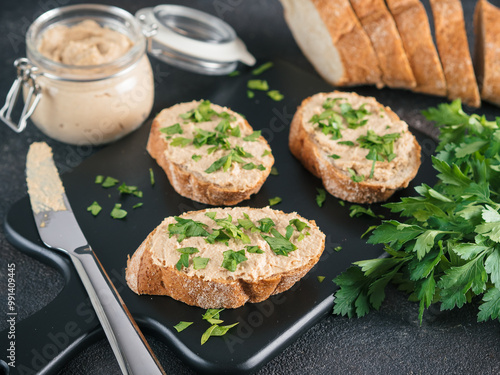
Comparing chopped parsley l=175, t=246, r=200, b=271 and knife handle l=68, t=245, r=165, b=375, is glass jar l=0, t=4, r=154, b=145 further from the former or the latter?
chopped parsley l=175, t=246, r=200, b=271

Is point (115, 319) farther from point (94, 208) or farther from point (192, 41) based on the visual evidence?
point (192, 41)

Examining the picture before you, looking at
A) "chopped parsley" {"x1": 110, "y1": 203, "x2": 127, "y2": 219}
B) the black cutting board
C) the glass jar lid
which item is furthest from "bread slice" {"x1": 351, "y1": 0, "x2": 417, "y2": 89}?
Answer: "chopped parsley" {"x1": 110, "y1": 203, "x2": 127, "y2": 219}

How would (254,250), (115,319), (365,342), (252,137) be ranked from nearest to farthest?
1. (115,319)
2. (254,250)
3. (365,342)
4. (252,137)

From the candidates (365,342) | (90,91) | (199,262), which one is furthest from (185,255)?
(90,91)

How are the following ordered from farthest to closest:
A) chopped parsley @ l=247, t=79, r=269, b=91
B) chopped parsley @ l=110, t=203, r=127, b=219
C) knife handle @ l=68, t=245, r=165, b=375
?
1. chopped parsley @ l=247, t=79, r=269, b=91
2. chopped parsley @ l=110, t=203, r=127, b=219
3. knife handle @ l=68, t=245, r=165, b=375

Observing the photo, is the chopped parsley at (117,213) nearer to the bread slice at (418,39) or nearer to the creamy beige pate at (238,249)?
the creamy beige pate at (238,249)

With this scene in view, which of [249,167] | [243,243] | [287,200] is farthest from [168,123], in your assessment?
[243,243]

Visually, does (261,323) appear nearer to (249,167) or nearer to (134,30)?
(249,167)
